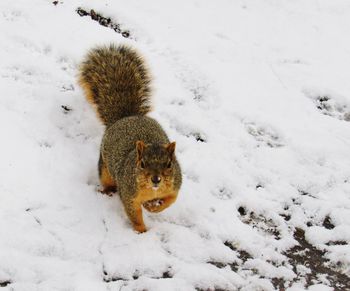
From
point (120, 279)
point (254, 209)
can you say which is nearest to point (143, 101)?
point (254, 209)

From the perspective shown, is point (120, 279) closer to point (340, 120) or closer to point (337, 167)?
point (337, 167)

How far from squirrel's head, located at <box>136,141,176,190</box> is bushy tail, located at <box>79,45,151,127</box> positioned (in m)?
1.11

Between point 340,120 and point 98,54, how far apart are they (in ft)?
9.28

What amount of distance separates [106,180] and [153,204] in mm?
621

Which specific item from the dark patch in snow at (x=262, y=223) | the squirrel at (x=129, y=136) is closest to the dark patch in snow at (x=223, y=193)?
the dark patch in snow at (x=262, y=223)

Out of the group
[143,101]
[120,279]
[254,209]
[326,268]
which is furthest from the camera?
[143,101]

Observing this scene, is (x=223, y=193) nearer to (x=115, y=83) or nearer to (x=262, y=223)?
(x=262, y=223)

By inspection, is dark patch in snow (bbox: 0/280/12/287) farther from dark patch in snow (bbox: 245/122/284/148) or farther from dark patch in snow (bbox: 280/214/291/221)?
dark patch in snow (bbox: 245/122/284/148)

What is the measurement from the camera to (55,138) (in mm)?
5281

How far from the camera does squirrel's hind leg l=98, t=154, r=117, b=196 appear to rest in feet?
16.1

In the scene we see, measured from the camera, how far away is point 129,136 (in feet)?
15.7

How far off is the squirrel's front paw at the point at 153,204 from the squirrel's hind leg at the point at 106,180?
50 cm

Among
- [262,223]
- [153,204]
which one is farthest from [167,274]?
[262,223]

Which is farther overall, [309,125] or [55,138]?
[309,125]
